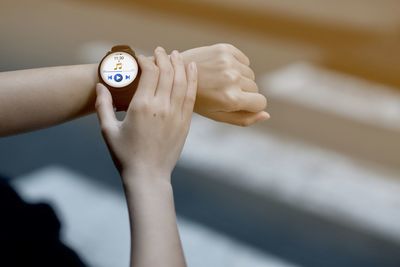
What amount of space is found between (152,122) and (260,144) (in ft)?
1.50

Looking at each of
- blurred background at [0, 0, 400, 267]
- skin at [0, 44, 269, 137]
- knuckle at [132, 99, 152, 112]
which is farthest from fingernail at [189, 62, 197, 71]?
blurred background at [0, 0, 400, 267]

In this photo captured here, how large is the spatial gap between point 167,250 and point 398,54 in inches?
34.6

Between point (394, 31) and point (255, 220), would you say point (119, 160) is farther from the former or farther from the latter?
point (394, 31)

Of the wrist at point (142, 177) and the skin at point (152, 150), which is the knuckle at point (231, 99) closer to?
the skin at point (152, 150)

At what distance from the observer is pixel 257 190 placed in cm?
101

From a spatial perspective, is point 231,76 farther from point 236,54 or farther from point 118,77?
point 118,77

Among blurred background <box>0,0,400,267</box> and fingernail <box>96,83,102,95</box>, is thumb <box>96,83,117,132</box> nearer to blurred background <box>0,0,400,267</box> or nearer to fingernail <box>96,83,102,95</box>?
fingernail <box>96,83,102,95</box>

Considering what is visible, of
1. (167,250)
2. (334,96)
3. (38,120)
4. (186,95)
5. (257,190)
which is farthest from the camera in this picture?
(334,96)

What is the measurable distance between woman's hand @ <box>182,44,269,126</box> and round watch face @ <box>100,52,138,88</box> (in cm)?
9

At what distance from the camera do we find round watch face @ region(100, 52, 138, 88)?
2.61ft

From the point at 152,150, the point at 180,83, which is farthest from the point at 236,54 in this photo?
the point at 152,150

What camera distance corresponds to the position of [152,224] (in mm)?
618

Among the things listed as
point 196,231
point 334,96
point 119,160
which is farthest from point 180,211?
point 334,96

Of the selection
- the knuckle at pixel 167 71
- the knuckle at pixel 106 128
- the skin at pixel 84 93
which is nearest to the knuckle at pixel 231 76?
the skin at pixel 84 93
